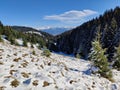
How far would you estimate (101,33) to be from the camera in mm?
85250

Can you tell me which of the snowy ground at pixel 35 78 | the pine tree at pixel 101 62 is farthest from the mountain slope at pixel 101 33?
the snowy ground at pixel 35 78

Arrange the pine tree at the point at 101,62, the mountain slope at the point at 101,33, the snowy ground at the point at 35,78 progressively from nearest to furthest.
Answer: the snowy ground at the point at 35,78 → the pine tree at the point at 101,62 → the mountain slope at the point at 101,33

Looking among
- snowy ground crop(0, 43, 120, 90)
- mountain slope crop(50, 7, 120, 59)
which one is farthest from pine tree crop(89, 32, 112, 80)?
mountain slope crop(50, 7, 120, 59)

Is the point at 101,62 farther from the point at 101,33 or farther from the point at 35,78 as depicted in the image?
the point at 101,33

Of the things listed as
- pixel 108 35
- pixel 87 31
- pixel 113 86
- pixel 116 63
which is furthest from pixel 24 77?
pixel 87 31

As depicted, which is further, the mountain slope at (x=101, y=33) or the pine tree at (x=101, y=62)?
the mountain slope at (x=101, y=33)

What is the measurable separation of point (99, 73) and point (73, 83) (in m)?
8.21

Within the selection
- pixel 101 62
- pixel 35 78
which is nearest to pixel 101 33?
pixel 101 62

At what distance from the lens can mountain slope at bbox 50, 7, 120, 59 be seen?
97.1m

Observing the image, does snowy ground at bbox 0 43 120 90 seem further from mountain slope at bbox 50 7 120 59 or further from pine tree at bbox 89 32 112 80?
mountain slope at bbox 50 7 120 59

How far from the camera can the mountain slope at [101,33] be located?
97062 mm

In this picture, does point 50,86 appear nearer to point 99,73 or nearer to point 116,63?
point 99,73

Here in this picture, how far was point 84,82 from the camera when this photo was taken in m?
16.7

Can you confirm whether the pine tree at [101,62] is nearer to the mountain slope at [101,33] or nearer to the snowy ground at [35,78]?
the snowy ground at [35,78]
